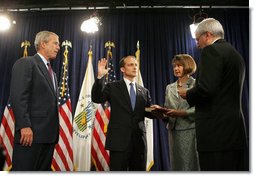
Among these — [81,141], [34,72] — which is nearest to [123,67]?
[34,72]

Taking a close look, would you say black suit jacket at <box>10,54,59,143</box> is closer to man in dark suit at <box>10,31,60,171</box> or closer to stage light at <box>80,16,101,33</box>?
man in dark suit at <box>10,31,60,171</box>

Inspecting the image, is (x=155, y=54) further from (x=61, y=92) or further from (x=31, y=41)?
(x=31, y=41)

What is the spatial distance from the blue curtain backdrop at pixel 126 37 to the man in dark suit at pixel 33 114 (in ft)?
7.81

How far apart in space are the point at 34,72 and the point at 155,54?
9.40 ft

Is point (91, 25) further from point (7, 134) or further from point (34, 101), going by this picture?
point (34, 101)

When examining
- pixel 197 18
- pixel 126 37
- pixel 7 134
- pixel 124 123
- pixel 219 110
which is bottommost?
pixel 7 134

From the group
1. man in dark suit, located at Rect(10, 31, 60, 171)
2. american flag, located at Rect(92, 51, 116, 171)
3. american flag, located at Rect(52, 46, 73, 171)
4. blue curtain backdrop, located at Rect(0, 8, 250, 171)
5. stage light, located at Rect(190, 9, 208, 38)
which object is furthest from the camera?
blue curtain backdrop, located at Rect(0, 8, 250, 171)

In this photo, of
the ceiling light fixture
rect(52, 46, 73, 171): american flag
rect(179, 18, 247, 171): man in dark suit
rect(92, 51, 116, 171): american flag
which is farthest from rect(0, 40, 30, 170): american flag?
rect(179, 18, 247, 171): man in dark suit

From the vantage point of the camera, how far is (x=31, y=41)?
470 centimetres

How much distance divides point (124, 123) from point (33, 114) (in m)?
0.74

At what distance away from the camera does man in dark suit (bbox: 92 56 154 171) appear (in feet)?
7.59

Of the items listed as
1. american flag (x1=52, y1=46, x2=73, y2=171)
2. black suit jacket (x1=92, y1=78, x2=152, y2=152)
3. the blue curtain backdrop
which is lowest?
american flag (x1=52, y1=46, x2=73, y2=171)

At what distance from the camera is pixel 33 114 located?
2.04m

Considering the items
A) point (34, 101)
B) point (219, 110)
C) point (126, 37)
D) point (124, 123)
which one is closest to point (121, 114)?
point (124, 123)
